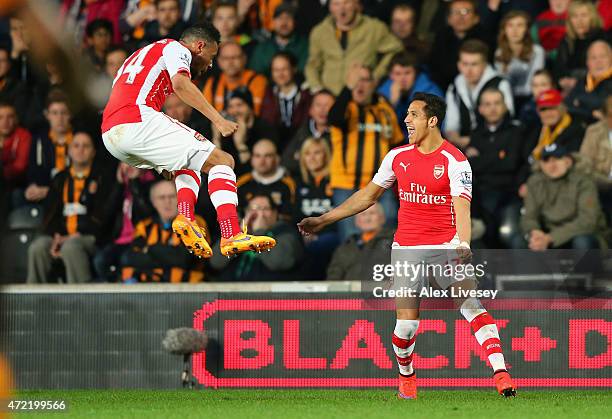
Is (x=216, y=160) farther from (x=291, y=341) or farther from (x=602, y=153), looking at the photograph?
(x=602, y=153)

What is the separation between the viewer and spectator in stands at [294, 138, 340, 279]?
12.8 m

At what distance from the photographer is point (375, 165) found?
13070 mm

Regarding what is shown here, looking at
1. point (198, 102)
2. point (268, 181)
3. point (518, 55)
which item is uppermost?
point (518, 55)

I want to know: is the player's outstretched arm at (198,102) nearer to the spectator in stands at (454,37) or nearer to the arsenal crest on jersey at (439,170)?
the arsenal crest on jersey at (439,170)

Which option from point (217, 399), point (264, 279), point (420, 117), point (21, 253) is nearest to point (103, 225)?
point (21, 253)

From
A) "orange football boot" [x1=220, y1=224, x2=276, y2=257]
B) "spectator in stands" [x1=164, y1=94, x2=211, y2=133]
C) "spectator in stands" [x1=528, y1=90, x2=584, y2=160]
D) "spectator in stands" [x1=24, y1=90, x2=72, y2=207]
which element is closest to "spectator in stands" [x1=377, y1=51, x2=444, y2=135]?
"spectator in stands" [x1=528, y1=90, x2=584, y2=160]

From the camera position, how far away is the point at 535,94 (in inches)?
522

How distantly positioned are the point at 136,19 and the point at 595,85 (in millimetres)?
5933

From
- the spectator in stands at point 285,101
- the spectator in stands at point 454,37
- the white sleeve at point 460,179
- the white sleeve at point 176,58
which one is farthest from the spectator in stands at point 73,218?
the white sleeve at point 460,179

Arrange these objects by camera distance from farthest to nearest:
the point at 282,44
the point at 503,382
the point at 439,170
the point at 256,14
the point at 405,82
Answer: the point at 256,14 → the point at 282,44 → the point at 405,82 → the point at 439,170 → the point at 503,382

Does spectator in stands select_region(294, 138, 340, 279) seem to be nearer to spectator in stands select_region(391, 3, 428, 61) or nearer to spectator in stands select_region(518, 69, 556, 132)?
spectator in stands select_region(391, 3, 428, 61)

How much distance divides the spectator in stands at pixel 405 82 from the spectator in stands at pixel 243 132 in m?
1.46

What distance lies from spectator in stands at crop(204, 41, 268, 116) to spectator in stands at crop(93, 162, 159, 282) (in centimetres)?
131

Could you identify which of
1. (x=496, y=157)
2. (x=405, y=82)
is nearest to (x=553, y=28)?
(x=405, y=82)
